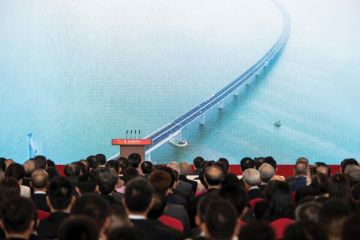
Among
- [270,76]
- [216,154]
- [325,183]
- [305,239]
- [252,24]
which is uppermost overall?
[252,24]

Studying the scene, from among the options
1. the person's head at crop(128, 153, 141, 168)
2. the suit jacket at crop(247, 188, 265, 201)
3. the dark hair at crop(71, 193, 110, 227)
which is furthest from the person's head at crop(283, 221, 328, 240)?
the person's head at crop(128, 153, 141, 168)

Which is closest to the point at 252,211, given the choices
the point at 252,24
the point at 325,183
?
the point at 325,183

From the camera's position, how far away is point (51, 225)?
3.41 meters

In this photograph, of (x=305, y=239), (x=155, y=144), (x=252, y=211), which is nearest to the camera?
(x=305, y=239)

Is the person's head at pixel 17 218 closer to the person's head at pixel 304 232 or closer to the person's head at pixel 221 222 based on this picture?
the person's head at pixel 221 222

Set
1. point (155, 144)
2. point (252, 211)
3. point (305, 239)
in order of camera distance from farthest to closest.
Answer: point (155, 144) → point (252, 211) → point (305, 239)

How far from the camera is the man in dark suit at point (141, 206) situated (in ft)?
10.0

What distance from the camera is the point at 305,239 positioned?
2.25m

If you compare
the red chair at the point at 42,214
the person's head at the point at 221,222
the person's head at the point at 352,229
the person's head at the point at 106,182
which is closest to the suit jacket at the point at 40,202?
the red chair at the point at 42,214

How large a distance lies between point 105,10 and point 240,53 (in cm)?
243

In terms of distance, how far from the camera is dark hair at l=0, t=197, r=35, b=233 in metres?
2.76

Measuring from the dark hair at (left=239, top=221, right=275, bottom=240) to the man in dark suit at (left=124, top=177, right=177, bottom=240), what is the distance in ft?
2.83

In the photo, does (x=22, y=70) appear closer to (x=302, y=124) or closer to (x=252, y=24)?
(x=252, y=24)

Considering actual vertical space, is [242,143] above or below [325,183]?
above
